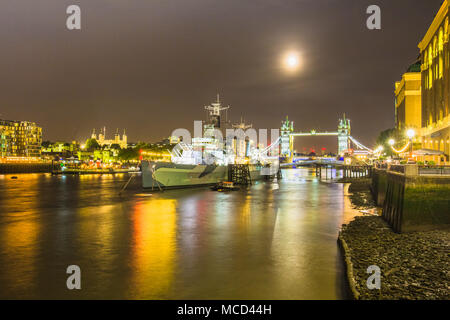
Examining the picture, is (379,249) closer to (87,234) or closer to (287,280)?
(287,280)

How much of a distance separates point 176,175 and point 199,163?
230 inches

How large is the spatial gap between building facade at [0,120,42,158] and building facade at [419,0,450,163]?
436ft

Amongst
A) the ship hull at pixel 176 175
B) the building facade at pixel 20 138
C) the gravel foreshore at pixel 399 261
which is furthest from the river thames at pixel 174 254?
the building facade at pixel 20 138

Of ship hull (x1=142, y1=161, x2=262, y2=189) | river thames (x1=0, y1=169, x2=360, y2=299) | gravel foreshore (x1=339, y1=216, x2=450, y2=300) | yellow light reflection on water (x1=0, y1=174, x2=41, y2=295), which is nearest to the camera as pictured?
gravel foreshore (x1=339, y1=216, x2=450, y2=300)

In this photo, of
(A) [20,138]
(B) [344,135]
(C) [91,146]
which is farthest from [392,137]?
(C) [91,146]

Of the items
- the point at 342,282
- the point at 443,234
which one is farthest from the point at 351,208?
the point at 342,282

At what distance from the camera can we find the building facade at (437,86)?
34.5 metres

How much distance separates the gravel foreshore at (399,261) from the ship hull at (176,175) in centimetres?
2610

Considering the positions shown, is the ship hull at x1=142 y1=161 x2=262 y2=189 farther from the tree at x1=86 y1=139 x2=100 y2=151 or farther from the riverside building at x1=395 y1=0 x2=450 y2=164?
the tree at x1=86 y1=139 x2=100 y2=151

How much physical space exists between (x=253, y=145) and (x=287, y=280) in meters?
59.6

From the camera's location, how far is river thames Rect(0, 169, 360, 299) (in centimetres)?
958

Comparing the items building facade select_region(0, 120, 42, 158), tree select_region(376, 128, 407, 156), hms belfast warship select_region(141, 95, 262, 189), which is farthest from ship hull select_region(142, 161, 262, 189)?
building facade select_region(0, 120, 42, 158)

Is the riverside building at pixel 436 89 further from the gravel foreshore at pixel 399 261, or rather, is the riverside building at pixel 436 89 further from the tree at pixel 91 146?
the tree at pixel 91 146

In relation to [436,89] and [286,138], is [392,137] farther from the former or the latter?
[286,138]
